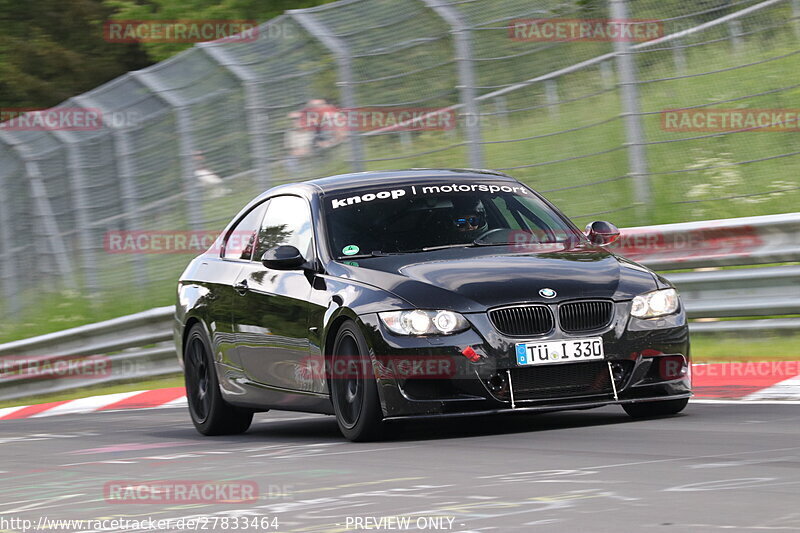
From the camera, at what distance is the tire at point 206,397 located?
10.1m

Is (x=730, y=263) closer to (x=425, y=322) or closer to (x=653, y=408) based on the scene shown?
(x=653, y=408)

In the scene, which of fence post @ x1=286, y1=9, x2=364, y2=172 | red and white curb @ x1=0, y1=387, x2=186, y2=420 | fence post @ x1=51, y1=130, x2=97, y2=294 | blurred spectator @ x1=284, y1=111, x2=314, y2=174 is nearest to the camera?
red and white curb @ x1=0, y1=387, x2=186, y2=420

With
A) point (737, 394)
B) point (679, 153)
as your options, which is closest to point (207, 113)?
point (679, 153)

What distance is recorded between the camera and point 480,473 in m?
6.46

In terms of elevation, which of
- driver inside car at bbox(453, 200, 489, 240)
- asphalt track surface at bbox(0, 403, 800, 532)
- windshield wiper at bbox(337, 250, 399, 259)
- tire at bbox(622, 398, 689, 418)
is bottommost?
tire at bbox(622, 398, 689, 418)

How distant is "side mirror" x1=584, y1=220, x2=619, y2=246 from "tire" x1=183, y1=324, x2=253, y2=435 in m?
2.46

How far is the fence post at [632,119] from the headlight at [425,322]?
18.4ft

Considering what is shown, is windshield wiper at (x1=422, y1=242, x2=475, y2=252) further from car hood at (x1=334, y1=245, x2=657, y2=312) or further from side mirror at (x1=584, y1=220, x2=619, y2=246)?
side mirror at (x1=584, y1=220, x2=619, y2=246)

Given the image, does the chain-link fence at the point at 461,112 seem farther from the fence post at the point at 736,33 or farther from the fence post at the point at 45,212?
the fence post at the point at 45,212

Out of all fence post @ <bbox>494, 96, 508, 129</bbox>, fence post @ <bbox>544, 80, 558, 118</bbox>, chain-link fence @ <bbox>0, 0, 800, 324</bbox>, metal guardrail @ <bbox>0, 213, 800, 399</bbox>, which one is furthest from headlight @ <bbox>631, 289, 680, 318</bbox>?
fence post @ <bbox>494, 96, 508, 129</bbox>

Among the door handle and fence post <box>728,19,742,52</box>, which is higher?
fence post <box>728,19,742,52</box>

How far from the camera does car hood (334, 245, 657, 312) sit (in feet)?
25.7

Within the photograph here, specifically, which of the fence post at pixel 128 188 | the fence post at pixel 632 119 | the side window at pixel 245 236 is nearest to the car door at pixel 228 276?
the side window at pixel 245 236

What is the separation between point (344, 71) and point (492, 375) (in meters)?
7.67
